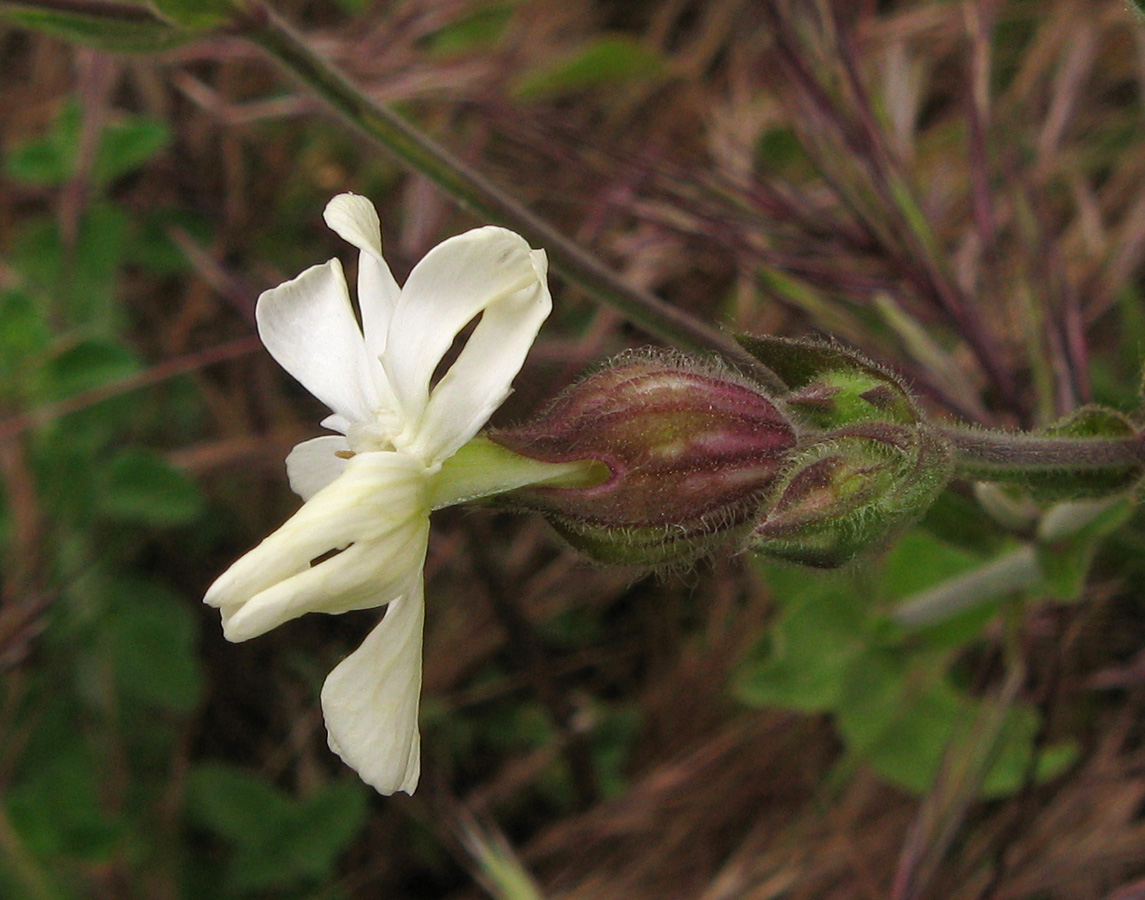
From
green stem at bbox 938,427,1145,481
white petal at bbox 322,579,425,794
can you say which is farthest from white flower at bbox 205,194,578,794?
green stem at bbox 938,427,1145,481

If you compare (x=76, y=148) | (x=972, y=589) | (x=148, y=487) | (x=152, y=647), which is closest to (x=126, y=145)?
(x=76, y=148)

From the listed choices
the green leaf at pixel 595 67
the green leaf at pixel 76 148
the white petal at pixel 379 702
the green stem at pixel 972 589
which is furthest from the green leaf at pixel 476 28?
the white petal at pixel 379 702

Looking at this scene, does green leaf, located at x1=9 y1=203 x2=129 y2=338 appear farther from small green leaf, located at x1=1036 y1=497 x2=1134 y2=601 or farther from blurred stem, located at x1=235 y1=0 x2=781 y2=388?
small green leaf, located at x1=1036 y1=497 x2=1134 y2=601

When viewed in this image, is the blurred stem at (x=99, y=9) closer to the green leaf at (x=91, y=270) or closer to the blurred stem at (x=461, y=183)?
the blurred stem at (x=461, y=183)

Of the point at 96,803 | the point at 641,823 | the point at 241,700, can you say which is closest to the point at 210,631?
the point at 241,700

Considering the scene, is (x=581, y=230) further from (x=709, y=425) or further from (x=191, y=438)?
(x=709, y=425)

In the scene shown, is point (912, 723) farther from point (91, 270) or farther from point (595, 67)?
point (91, 270)
